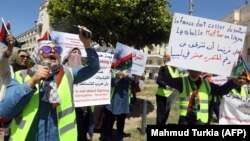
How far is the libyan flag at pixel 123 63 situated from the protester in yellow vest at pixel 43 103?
16.0 ft

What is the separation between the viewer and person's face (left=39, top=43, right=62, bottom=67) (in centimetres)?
377

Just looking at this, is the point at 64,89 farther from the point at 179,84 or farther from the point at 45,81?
the point at 179,84

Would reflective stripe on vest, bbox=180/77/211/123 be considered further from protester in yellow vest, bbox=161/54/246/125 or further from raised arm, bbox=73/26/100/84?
raised arm, bbox=73/26/100/84

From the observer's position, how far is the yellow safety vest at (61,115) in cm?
365

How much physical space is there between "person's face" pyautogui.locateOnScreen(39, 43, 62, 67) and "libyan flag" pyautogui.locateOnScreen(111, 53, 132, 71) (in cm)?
494

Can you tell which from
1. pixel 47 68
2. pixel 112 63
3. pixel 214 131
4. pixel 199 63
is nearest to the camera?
pixel 47 68

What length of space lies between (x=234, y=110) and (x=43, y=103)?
3.59 m

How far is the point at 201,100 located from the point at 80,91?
7.01 feet

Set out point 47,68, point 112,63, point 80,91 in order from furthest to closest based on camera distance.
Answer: point 112,63
point 80,91
point 47,68

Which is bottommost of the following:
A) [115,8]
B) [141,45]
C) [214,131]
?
[214,131]

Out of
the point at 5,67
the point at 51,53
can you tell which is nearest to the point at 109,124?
the point at 5,67

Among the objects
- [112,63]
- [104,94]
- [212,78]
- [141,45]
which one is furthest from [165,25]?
Answer: [104,94]

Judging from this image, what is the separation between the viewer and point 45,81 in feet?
12.2

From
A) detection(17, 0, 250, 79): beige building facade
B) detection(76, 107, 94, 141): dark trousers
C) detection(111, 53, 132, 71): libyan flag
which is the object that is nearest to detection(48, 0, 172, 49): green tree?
detection(17, 0, 250, 79): beige building facade
